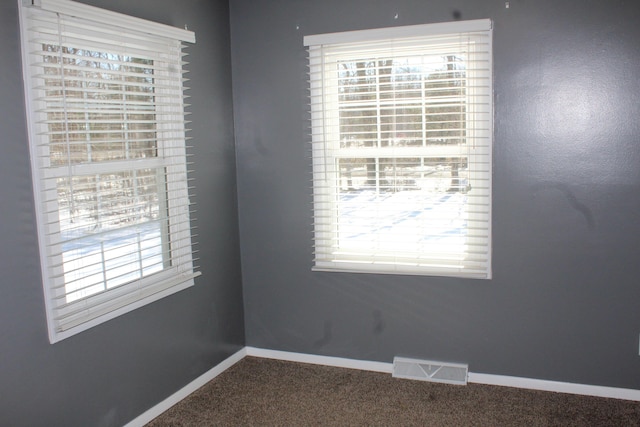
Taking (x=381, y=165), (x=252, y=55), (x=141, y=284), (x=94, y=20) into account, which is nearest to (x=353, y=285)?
(x=381, y=165)

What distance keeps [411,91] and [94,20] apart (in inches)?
67.2

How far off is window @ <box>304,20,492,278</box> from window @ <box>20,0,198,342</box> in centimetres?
89

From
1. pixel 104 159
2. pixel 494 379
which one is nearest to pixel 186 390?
pixel 104 159

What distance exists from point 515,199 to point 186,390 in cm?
217

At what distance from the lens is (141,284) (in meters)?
2.96

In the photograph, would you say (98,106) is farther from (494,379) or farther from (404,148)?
(494,379)

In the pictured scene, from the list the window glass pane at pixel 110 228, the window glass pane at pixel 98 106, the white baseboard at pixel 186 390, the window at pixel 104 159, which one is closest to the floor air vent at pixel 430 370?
the white baseboard at pixel 186 390

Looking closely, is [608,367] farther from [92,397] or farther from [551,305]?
[92,397]

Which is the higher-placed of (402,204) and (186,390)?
(402,204)

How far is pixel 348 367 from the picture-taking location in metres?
3.66

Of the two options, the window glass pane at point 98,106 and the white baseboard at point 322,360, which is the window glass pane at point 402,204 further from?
the window glass pane at point 98,106

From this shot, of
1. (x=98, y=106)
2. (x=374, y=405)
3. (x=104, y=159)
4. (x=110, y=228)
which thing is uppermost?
(x=98, y=106)

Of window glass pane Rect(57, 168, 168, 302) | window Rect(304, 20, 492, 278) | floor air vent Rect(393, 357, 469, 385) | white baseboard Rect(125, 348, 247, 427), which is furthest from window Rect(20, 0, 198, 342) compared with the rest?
floor air vent Rect(393, 357, 469, 385)

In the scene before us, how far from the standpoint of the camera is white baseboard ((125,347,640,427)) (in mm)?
3107
